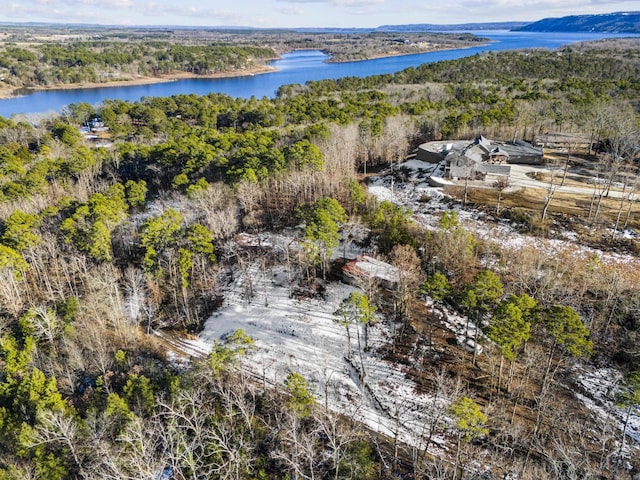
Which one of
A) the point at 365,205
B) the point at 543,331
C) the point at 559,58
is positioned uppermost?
the point at 559,58

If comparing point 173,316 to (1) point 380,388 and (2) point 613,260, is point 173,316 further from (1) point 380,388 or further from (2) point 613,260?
(2) point 613,260

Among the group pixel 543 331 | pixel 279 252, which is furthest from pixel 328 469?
pixel 279 252

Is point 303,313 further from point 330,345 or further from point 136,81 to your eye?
point 136,81

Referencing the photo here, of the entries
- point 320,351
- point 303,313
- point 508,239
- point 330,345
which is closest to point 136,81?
point 303,313

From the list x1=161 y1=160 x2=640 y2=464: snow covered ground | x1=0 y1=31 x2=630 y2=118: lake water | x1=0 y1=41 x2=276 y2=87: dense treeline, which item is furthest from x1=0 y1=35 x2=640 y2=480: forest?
x1=0 y1=41 x2=276 y2=87: dense treeline

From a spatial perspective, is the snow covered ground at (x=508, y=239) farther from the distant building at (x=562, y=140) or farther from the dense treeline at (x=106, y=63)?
the dense treeline at (x=106, y=63)

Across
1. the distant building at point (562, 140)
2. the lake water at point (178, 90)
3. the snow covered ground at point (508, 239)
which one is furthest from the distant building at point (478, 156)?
the lake water at point (178, 90)
